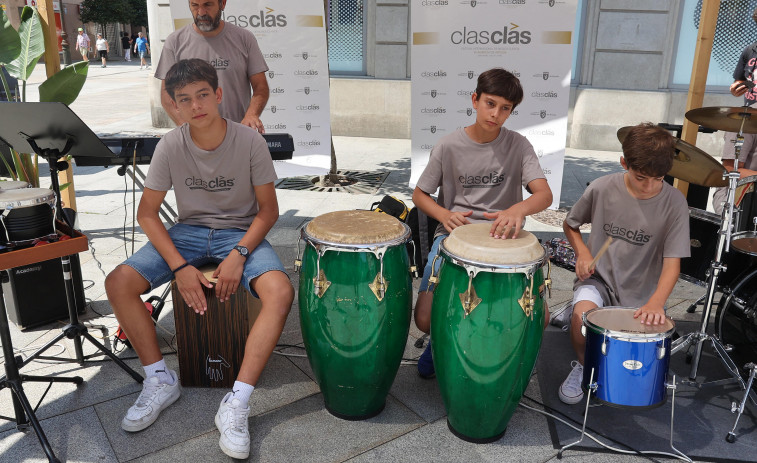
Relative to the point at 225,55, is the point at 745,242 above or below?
below

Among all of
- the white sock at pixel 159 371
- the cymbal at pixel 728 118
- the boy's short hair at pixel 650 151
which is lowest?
the white sock at pixel 159 371

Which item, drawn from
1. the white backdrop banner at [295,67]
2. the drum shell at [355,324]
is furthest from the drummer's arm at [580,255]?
the white backdrop banner at [295,67]

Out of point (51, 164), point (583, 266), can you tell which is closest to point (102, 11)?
point (51, 164)

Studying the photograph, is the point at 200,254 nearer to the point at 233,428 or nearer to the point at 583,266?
the point at 233,428

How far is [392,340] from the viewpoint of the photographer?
8.63 feet

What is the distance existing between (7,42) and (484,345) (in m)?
3.26

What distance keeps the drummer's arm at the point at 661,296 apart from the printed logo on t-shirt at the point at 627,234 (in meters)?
0.13

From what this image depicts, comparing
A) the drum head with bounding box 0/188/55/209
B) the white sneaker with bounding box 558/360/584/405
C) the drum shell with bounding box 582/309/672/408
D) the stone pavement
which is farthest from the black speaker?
the drum shell with bounding box 582/309/672/408

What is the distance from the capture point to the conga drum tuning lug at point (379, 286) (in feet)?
8.10

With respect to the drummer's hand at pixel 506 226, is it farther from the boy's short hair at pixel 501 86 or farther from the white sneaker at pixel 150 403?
the white sneaker at pixel 150 403

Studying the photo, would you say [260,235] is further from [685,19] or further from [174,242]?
[685,19]

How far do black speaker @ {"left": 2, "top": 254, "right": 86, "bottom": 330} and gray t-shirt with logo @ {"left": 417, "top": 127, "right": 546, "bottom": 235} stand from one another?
89.0 inches

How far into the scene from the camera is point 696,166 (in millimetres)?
3045

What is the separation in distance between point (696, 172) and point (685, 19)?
7.01 meters
